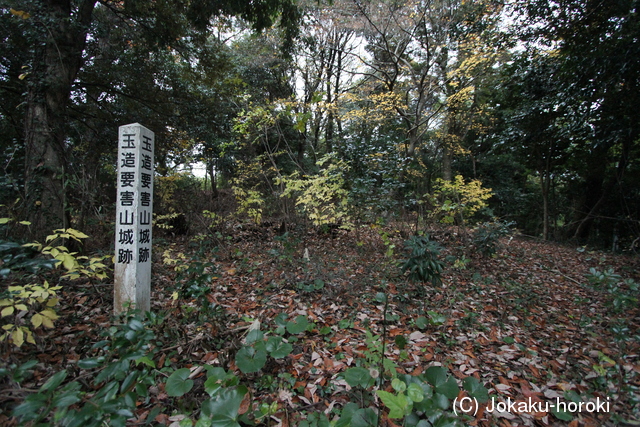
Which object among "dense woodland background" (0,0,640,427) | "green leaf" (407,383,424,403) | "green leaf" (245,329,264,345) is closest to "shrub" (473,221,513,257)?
"dense woodland background" (0,0,640,427)

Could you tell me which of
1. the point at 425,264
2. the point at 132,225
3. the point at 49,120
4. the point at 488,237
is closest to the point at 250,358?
the point at 132,225

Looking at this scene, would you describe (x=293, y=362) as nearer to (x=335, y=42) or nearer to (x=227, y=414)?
(x=227, y=414)

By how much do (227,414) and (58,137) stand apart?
488cm

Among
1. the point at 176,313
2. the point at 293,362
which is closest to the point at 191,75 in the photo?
the point at 176,313

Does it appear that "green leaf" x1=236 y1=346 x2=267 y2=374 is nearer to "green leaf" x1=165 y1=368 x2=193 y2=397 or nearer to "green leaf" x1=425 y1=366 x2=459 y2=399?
"green leaf" x1=165 y1=368 x2=193 y2=397

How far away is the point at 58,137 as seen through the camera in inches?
160

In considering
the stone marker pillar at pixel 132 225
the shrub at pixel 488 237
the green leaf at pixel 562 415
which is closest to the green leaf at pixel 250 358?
the stone marker pillar at pixel 132 225

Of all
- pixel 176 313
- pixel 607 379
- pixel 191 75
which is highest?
pixel 191 75

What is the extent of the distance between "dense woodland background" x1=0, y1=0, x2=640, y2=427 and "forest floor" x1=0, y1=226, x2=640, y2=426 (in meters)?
0.03

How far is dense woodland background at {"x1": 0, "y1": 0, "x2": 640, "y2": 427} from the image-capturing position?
1.77 metres

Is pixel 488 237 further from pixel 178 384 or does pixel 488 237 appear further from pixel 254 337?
pixel 178 384

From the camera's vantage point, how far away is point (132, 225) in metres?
2.87

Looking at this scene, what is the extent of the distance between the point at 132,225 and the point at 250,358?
2.04 metres

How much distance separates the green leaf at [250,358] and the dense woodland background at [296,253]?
0.04ft
